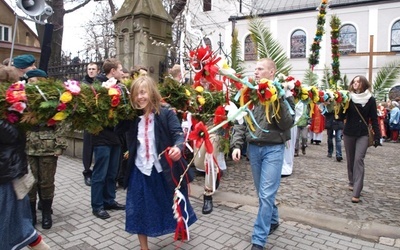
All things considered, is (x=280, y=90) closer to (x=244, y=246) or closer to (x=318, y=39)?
(x=244, y=246)

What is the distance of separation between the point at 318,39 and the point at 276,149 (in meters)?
5.52

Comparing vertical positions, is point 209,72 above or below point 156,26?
below

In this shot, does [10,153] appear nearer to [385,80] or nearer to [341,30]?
[385,80]

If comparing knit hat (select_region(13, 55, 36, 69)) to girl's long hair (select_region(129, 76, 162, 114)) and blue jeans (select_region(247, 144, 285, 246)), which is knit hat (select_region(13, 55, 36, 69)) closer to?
girl's long hair (select_region(129, 76, 162, 114))

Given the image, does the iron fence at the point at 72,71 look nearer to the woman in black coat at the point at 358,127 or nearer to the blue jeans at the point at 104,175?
the blue jeans at the point at 104,175

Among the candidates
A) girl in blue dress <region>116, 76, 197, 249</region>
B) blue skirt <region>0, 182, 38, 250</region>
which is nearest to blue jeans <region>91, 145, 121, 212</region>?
girl in blue dress <region>116, 76, 197, 249</region>

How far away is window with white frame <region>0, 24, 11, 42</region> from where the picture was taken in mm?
31966

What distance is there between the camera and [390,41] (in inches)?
1040

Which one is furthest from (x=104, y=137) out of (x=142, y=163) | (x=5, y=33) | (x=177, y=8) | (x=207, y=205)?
(x=5, y=33)

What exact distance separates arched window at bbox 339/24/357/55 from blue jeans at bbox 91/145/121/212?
27083 millimetres

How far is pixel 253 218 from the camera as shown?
4582 millimetres

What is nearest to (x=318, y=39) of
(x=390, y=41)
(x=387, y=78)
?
(x=387, y=78)

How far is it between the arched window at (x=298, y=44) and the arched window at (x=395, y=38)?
6511mm

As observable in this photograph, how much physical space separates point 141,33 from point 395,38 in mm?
25238
